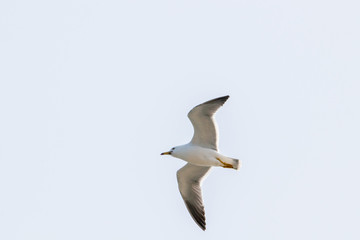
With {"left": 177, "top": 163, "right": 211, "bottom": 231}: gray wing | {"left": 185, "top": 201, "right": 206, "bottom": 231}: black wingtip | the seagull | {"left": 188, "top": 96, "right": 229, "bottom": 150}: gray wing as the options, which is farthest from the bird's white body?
{"left": 185, "top": 201, "right": 206, "bottom": 231}: black wingtip

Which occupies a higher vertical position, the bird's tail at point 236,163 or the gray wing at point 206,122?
the gray wing at point 206,122

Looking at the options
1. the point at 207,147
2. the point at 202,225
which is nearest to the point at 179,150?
the point at 207,147

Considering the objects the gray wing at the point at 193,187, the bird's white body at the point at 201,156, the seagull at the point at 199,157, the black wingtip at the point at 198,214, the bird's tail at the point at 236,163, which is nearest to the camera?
the seagull at the point at 199,157

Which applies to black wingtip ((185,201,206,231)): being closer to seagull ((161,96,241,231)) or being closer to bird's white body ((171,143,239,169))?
seagull ((161,96,241,231))

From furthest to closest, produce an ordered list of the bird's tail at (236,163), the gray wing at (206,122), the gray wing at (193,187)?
the gray wing at (193,187)
the bird's tail at (236,163)
the gray wing at (206,122)

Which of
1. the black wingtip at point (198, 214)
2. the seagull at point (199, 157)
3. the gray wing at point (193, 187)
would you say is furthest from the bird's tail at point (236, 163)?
the black wingtip at point (198, 214)

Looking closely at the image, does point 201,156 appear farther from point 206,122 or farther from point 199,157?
point 206,122

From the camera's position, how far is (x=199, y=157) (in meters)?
15.2

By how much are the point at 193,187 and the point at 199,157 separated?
4.26 feet

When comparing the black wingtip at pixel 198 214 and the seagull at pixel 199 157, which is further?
the black wingtip at pixel 198 214

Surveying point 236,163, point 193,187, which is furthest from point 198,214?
point 236,163

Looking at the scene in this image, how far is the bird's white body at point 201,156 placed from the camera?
597 inches

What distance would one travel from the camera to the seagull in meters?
15.0

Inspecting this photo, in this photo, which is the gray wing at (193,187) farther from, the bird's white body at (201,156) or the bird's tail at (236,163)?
the bird's tail at (236,163)
